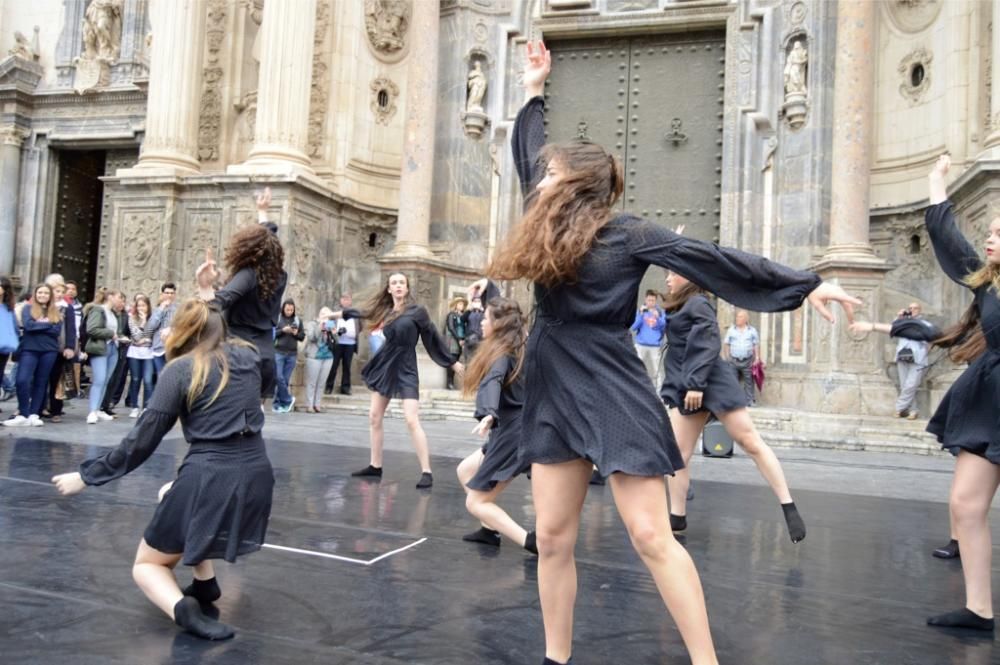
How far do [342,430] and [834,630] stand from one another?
7811 millimetres

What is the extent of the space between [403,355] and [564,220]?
439 cm

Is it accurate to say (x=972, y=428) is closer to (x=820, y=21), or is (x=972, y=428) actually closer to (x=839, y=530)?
(x=839, y=530)

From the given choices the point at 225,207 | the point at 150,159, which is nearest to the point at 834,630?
the point at 225,207

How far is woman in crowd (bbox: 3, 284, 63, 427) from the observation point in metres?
Result: 9.60

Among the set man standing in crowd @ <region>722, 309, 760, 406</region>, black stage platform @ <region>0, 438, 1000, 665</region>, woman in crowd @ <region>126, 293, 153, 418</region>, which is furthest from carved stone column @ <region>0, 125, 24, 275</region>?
man standing in crowd @ <region>722, 309, 760, 406</region>

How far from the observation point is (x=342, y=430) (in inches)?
416

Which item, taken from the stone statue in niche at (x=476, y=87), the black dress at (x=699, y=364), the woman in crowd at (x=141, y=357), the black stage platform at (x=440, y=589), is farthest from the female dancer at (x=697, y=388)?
the stone statue in niche at (x=476, y=87)

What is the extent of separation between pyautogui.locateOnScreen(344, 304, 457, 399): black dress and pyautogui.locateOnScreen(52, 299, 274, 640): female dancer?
334 centimetres

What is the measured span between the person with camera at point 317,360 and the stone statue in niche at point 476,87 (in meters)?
5.06

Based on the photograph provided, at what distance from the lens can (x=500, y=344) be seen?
4938mm

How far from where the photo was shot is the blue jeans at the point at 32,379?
962 cm

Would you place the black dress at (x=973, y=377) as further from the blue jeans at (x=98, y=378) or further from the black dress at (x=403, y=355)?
the blue jeans at (x=98, y=378)

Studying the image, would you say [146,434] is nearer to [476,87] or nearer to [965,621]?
[965,621]

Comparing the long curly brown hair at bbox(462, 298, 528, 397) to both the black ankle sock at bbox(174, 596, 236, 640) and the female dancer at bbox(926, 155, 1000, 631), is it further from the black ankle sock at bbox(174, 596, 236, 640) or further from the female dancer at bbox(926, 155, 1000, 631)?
the female dancer at bbox(926, 155, 1000, 631)
